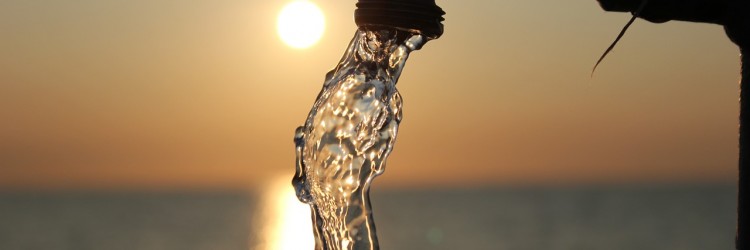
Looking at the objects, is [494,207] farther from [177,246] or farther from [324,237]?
[324,237]

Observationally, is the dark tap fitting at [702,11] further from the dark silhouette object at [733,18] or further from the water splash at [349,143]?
→ the water splash at [349,143]

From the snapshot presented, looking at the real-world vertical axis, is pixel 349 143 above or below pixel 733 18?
above

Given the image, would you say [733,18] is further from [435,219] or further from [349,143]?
[435,219]

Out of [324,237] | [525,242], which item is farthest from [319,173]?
[525,242]

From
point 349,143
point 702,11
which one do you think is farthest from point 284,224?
point 702,11

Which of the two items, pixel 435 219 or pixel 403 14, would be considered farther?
pixel 435 219


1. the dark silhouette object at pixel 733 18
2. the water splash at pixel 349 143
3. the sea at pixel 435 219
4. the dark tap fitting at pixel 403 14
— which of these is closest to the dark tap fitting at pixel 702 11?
the dark silhouette object at pixel 733 18

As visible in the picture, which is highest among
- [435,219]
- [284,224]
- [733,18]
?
[284,224]
